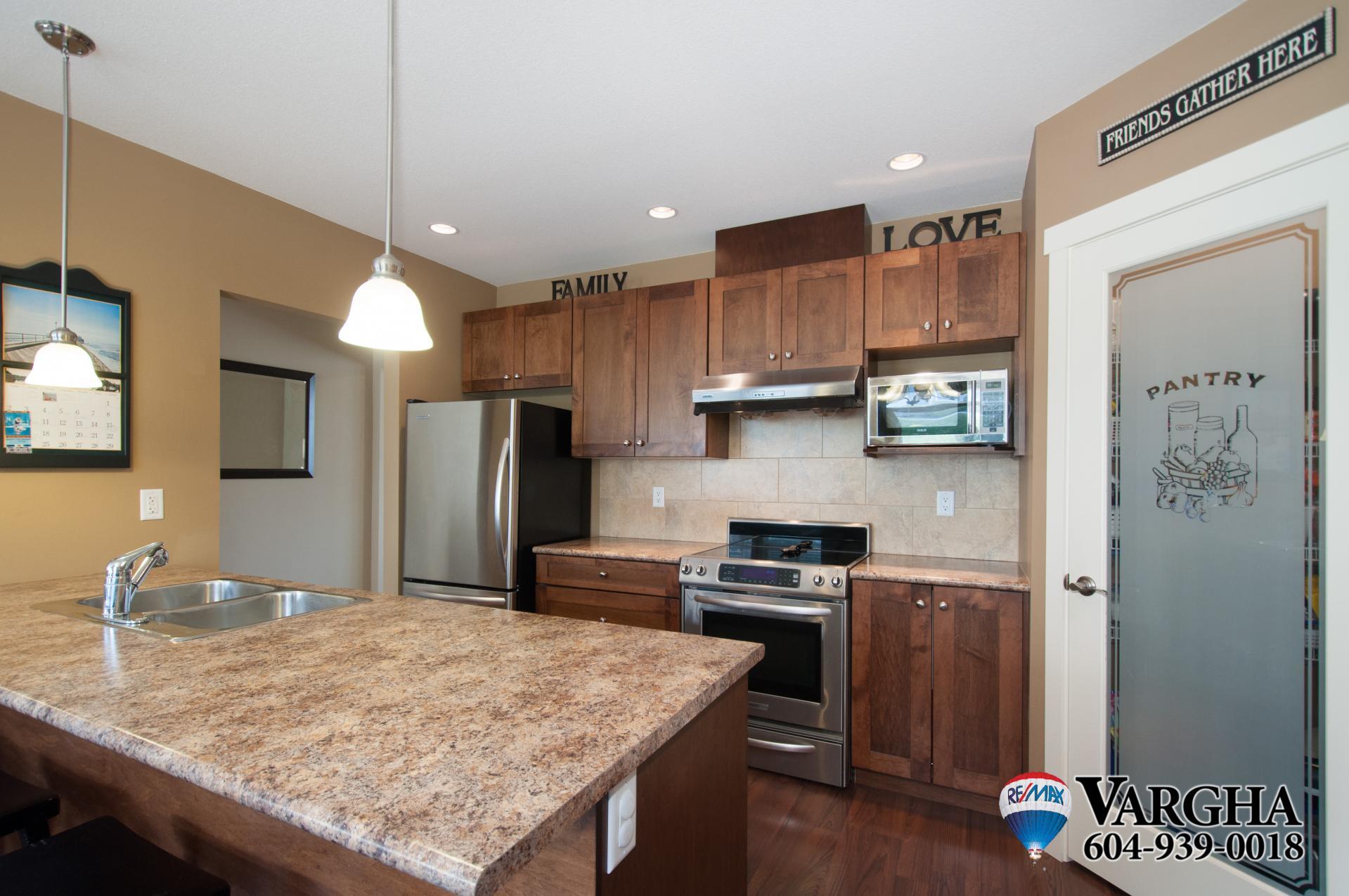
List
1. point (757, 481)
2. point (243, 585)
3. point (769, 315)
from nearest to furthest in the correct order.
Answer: point (243, 585) < point (769, 315) < point (757, 481)

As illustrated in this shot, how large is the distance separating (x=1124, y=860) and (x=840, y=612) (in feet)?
3.60

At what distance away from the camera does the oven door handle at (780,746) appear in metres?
2.60


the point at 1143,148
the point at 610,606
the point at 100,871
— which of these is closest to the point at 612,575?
the point at 610,606

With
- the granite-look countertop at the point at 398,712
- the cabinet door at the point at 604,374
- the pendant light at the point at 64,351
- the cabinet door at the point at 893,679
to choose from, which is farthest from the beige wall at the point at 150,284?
the cabinet door at the point at 893,679

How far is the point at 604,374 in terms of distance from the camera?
11.4ft

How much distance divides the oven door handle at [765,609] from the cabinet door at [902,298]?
116cm

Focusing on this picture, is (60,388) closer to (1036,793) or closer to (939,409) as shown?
(939,409)

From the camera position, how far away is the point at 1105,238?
6.57 feet

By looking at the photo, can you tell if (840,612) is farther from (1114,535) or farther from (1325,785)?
(1325,785)

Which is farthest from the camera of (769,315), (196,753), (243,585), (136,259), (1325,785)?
(769,315)

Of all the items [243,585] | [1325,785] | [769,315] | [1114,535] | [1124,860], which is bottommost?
[1124,860]

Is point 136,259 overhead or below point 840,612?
overhead

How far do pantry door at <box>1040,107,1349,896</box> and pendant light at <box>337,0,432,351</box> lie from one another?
200 cm

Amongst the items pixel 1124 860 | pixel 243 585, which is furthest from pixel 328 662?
pixel 1124 860
